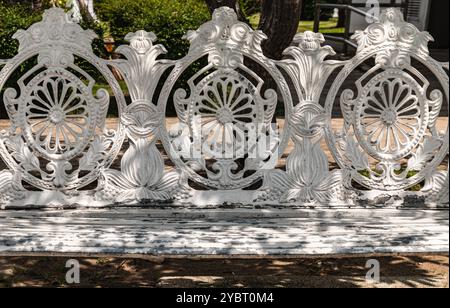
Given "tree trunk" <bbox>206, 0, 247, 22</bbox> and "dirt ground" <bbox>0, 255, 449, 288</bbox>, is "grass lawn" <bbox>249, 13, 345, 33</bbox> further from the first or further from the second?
"dirt ground" <bbox>0, 255, 449, 288</bbox>

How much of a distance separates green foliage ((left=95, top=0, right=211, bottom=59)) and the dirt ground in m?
4.85

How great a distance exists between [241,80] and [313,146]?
0.56 m

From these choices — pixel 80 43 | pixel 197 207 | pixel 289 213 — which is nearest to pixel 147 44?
pixel 80 43

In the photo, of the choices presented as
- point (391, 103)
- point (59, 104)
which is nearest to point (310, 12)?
point (391, 103)

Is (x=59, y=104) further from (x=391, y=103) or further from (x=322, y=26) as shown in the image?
(x=322, y=26)

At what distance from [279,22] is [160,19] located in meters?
4.60

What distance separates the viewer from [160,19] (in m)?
9.20

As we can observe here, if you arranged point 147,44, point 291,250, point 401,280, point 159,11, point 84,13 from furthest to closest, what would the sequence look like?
point 84,13 < point 159,11 < point 401,280 < point 147,44 < point 291,250

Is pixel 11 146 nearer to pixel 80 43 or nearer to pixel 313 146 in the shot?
pixel 80 43

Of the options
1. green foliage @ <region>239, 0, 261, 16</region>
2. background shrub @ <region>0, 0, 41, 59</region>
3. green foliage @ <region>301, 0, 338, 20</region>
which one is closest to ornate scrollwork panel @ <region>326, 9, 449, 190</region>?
background shrub @ <region>0, 0, 41, 59</region>

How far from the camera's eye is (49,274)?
4.29 metres

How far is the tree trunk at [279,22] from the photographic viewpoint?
4.82 m

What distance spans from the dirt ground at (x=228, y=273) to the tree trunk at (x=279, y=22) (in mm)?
1522

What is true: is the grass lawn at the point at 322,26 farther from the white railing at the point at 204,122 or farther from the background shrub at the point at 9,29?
the white railing at the point at 204,122
